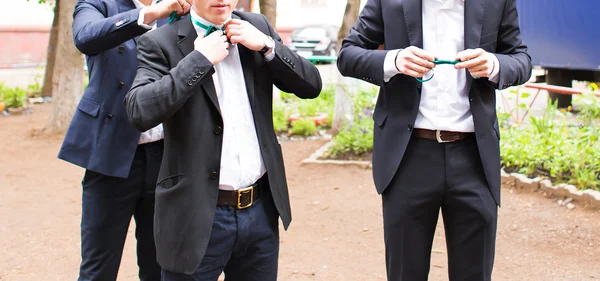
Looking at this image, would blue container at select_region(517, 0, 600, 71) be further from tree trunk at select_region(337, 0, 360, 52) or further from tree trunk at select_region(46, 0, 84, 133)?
tree trunk at select_region(46, 0, 84, 133)

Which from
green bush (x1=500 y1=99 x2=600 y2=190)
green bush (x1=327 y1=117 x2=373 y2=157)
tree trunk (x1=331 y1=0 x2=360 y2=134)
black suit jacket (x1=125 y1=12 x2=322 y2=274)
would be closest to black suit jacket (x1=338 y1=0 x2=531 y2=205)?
black suit jacket (x1=125 y1=12 x2=322 y2=274)

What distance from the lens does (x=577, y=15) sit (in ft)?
41.4

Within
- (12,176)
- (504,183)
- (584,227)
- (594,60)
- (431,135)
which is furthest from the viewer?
(594,60)

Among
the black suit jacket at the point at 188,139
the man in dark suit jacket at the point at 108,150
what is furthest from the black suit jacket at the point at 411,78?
the man in dark suit jacket at the point at 108,150

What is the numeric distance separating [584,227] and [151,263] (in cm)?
368

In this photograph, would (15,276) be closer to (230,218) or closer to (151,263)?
(151,263)

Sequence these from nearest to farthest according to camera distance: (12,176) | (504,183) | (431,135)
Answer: (431,135) → (504,183) → (12,176)

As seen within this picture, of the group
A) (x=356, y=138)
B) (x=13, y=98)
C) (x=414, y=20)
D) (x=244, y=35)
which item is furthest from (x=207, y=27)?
(x=13, y=98)

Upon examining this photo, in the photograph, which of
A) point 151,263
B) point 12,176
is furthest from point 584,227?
point 12,176

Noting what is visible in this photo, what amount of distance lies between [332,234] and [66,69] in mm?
5792

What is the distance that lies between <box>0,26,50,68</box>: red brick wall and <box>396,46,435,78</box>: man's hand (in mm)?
22537

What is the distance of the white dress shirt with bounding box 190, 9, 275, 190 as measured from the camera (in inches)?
106

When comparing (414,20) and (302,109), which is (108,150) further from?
(302,109)

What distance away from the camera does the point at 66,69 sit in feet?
33.3
